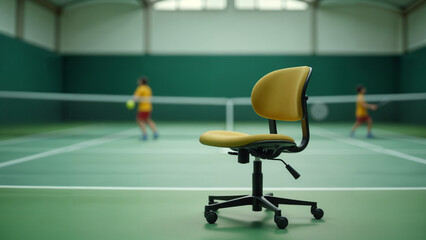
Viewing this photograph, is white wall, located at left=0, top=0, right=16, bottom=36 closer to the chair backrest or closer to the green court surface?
the green court surface

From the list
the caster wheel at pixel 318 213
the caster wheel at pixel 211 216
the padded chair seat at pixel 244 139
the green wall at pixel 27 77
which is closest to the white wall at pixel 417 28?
the caster wheel at pixel 318 213

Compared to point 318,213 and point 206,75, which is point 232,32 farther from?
point 318,213

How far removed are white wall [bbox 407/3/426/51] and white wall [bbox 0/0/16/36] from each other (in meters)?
17.4

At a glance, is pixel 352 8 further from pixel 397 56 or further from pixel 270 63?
pixel 270 63

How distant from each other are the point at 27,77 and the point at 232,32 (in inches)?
387

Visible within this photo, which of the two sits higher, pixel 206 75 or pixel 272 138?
pixel 206 75

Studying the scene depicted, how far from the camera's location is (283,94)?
2994 millimetres

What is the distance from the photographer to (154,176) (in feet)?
15.5

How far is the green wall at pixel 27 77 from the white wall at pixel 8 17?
312mm

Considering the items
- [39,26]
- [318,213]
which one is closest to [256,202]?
[318,213]

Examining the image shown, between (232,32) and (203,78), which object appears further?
(203,78)

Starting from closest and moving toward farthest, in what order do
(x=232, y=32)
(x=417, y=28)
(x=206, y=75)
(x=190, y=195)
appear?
(x=190, y=195) → (x=417, y=28) → (x=232, y=32) → (x=206, y=75)

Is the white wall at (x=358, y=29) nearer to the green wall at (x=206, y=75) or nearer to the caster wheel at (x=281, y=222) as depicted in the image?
the green wall at (x=206, y=75)

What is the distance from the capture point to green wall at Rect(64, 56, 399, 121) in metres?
19.2
